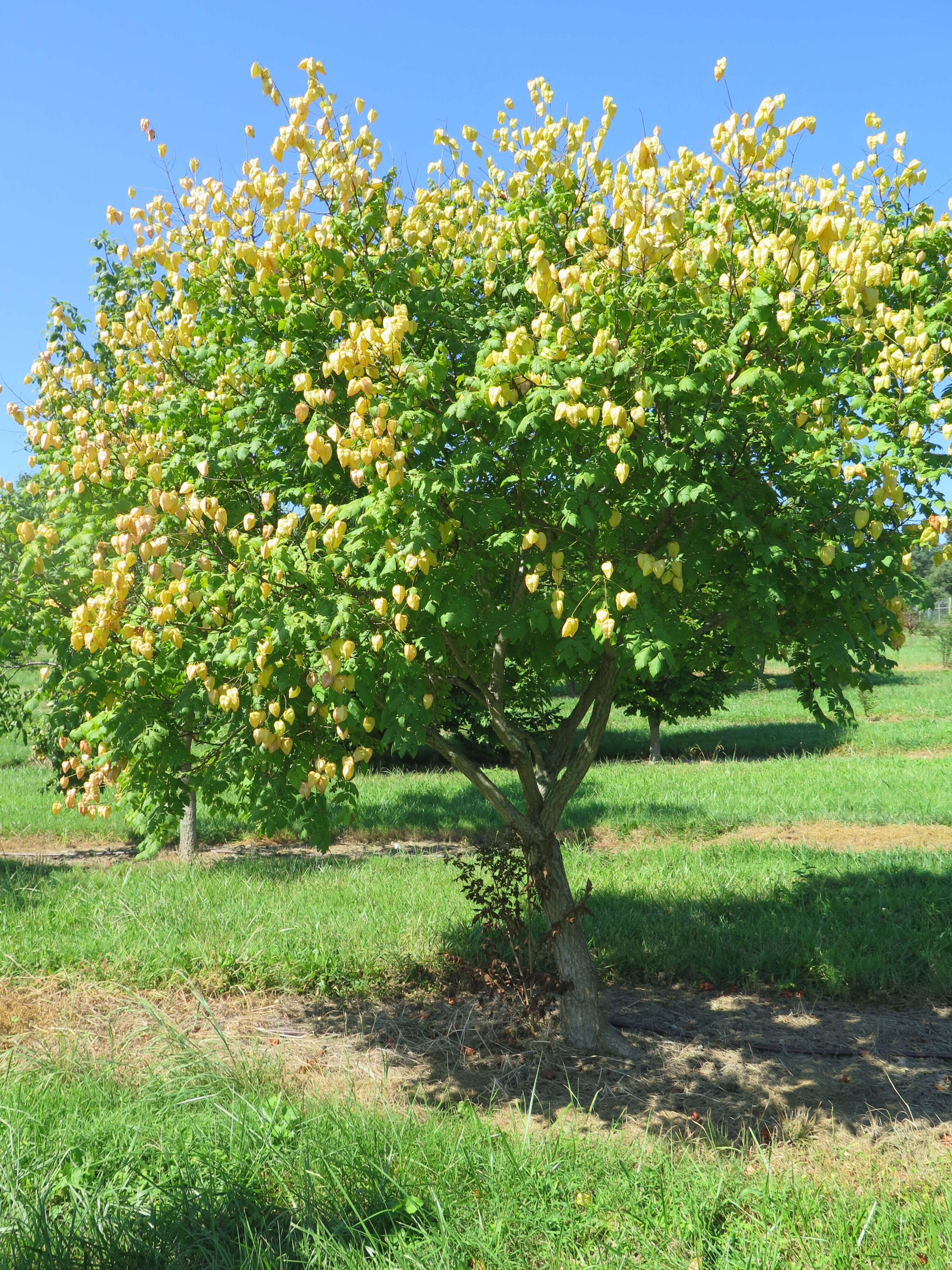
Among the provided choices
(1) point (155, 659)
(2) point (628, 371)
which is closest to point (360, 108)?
(2) point (628, 371)

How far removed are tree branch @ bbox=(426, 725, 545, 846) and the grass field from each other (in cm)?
156

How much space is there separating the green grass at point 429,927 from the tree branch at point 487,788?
1.71 meters

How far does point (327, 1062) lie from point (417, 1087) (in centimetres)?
71

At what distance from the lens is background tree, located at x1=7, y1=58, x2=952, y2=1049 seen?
151 inches

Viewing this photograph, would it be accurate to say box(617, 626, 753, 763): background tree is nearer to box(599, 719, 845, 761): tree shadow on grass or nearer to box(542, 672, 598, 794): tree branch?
box(599, 719, 845, 761): tree shadow on grass

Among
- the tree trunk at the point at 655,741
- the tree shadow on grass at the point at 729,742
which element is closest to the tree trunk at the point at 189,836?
the tree trunk at the point at 655,741

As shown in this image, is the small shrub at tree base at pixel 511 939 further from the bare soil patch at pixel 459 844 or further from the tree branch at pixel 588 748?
the bare soil patch at pixel 459 844

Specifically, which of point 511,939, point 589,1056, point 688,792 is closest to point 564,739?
point 511,939

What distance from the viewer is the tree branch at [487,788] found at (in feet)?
18.9

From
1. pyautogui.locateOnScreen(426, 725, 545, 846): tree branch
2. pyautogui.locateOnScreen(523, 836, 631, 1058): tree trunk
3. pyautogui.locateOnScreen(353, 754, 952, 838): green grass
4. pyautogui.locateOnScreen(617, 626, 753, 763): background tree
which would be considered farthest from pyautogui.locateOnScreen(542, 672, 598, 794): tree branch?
pyautogui.locateOnScreen(353, 754, 952, 838): green grass

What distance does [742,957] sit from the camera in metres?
7.33

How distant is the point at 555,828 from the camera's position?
6.13m

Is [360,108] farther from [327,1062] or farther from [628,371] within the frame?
[327,1062]

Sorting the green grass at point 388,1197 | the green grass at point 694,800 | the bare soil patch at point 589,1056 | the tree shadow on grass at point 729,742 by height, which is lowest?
the bare soil patch at point 589,1056
